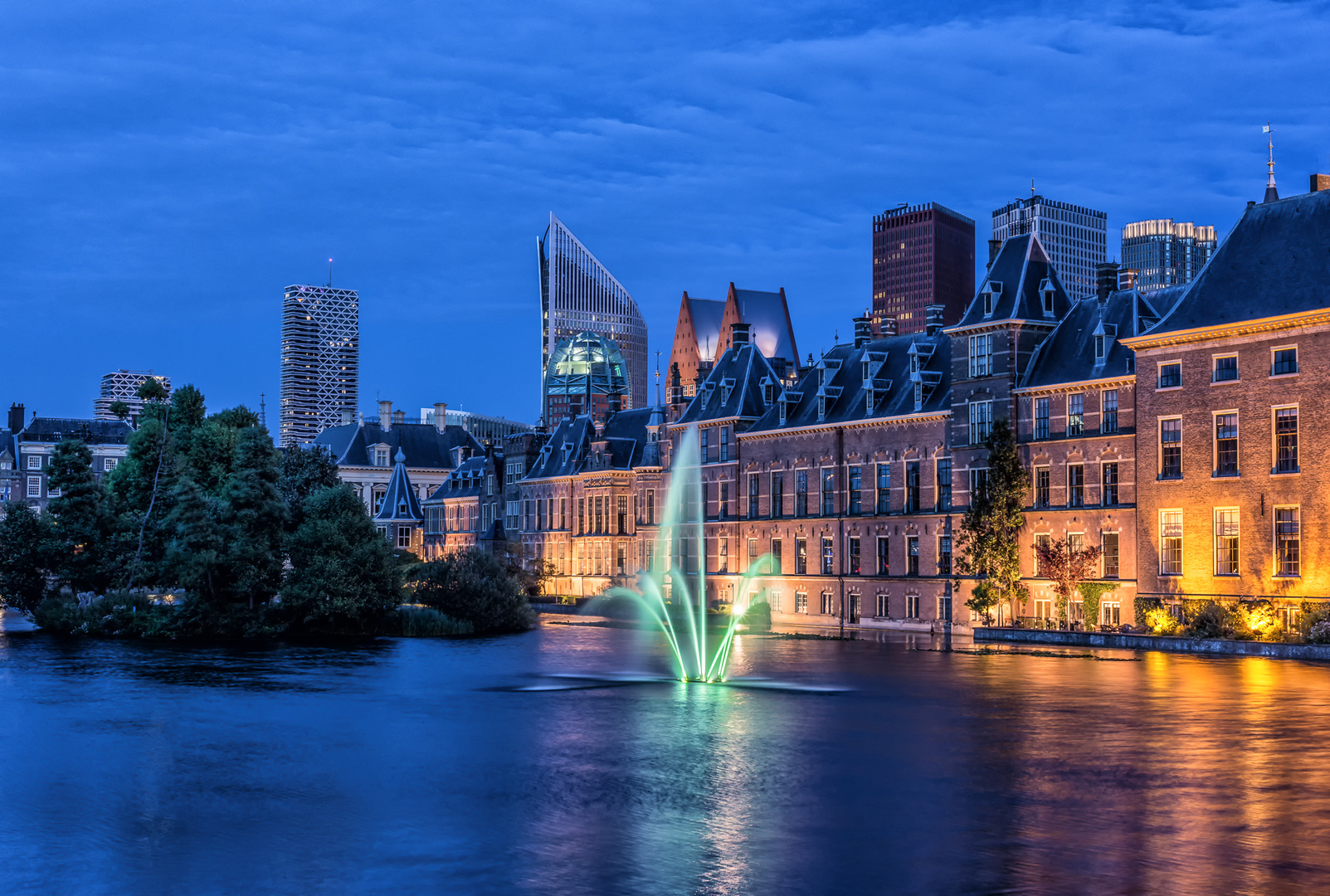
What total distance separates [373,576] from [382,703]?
32.2m

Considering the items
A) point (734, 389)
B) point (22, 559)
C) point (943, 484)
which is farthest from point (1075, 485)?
point (22, 559)

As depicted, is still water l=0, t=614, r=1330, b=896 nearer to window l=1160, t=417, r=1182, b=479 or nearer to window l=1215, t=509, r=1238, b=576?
window l=1215, t=509, r=1238, b=576

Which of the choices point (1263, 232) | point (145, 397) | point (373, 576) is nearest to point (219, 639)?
point (373, 576)

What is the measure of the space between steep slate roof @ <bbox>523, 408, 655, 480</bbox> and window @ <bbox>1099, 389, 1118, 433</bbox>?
1745 inches

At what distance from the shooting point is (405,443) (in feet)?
554

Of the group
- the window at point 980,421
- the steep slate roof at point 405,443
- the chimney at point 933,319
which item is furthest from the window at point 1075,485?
the steep slate roof at point 405,443

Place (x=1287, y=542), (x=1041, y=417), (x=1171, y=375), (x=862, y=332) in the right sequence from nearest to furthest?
(x=1287, y=542)
(x=1171, y=375)
(x=1041, y=417)
(x=862, y=332)

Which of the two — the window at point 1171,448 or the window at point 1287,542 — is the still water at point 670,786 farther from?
the window at point 1171,448

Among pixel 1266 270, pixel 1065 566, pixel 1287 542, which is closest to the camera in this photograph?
pixel 1287 542

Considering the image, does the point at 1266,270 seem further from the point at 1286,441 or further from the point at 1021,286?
the point at 1021,286

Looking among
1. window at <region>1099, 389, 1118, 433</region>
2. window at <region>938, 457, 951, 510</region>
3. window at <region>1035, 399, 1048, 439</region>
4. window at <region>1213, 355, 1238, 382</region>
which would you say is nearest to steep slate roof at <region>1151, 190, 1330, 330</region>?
window at <region>1213, 355, 1238, 382</region>

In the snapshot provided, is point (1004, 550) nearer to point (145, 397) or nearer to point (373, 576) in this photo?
point (373, 576)

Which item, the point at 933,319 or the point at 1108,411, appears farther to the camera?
the point at 933,319

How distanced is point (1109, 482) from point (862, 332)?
24.2 m
